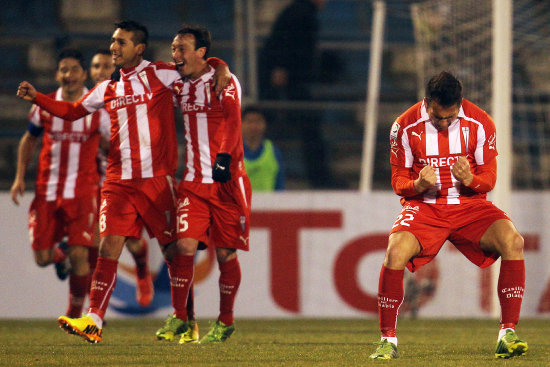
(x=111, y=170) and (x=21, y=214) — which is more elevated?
(x=111, y=170)

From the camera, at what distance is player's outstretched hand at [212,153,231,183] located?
5738 millimetres

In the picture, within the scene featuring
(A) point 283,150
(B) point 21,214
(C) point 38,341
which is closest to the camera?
(C) point 38,341

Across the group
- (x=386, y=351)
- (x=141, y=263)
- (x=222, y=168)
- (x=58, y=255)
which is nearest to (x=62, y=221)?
(x=58, y=255)

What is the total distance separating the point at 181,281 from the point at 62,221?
6.51 ft

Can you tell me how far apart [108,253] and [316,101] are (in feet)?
23.9

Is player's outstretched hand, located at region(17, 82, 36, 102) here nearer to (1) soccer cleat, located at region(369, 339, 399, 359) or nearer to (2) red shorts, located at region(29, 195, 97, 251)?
(2) red shorts, located at region(29, 195, 97, 251)

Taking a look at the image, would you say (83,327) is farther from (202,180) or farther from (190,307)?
(202,180)

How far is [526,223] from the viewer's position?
9.76m

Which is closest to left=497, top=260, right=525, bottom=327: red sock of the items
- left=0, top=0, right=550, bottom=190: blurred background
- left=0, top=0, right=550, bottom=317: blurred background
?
left=0, top=0, right=550, bottom=317: blurred background

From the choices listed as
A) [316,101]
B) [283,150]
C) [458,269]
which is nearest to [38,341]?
[458,269]

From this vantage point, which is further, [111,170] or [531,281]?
[531,281]

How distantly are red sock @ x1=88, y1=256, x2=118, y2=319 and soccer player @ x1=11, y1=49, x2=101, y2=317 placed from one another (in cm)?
173

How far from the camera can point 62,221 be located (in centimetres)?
779

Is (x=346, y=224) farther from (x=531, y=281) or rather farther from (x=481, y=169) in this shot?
(x=481, y=169)
